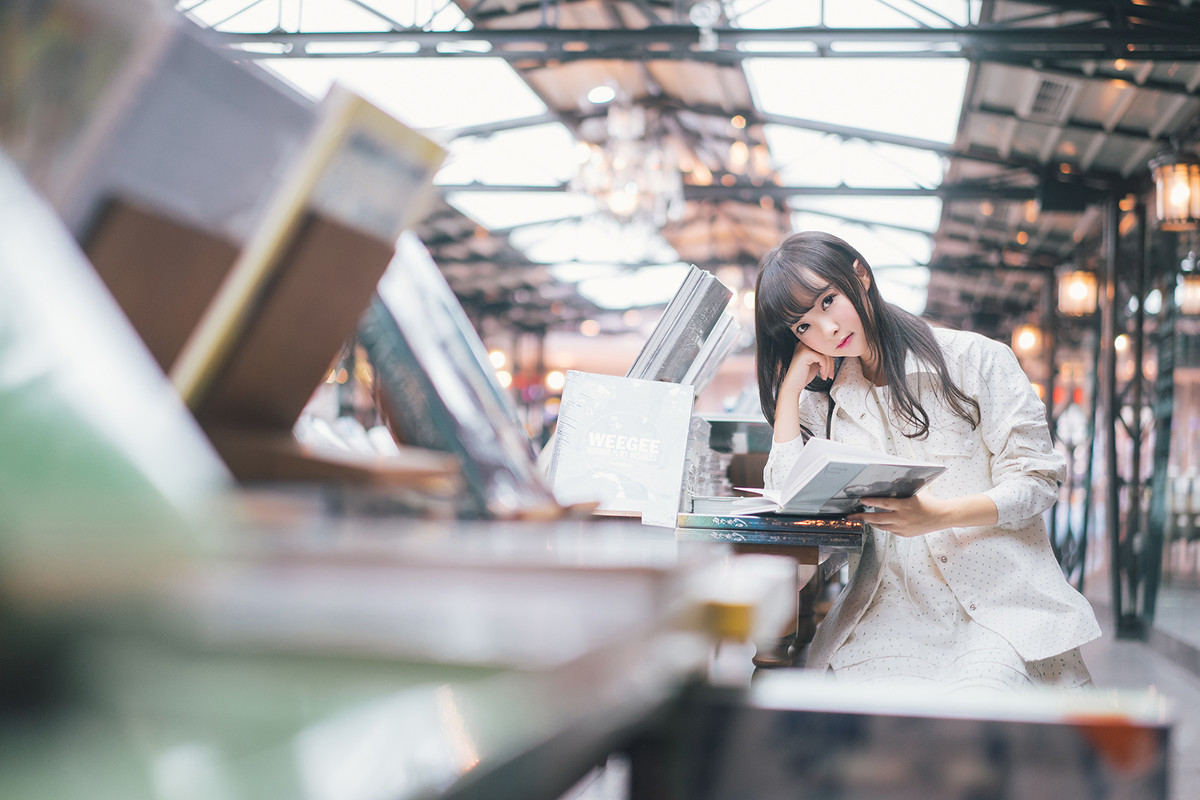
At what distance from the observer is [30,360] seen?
0.26 m

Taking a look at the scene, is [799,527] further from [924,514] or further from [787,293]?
[787,293]

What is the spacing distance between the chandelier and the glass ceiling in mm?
196

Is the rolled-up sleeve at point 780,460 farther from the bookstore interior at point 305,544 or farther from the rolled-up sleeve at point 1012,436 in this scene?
the bookstore interior at point 305,544

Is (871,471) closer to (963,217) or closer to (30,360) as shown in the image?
(30,360)

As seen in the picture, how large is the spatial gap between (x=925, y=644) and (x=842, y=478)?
480 millimetres

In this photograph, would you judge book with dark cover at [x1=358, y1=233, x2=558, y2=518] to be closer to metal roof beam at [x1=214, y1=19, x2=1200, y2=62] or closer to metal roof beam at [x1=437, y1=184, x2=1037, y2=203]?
metal roof beam at [x1=214, y1=19, x2=1200, y2=62]

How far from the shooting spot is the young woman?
1.49 meters

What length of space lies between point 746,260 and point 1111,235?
9353mm

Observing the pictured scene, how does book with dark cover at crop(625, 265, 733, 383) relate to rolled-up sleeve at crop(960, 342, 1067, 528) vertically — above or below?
above

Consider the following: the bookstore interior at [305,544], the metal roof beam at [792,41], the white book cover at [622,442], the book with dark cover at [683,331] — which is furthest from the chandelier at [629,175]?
the bookstore interior at [305,544]

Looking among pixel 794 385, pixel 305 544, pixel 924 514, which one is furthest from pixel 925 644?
pixel 305 544

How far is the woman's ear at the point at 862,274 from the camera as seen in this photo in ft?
5.47

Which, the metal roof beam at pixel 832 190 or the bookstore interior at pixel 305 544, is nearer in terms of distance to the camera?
the bookstore interior at pixel 305 544

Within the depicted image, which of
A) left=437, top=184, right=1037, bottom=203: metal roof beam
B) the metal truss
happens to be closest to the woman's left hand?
the metal truss
